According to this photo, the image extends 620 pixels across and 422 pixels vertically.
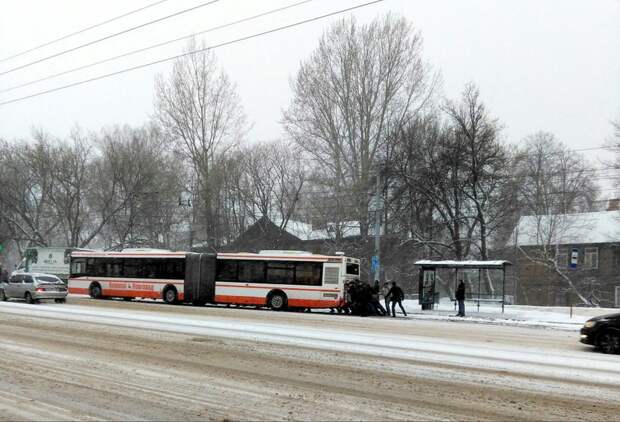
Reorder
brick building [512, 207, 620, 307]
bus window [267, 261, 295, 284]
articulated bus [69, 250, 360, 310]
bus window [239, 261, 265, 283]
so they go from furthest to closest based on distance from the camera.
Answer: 1. brick building [512, 207, 620, 307]
2. bus window [239, 261, 265, 283]
3. bus window [267, 261, 295, 284]
4. articulated bus [69, 250, 360, 310]

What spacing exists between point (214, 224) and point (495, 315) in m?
31.1

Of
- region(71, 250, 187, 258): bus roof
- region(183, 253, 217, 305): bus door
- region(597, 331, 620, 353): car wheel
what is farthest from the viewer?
region(71, 250, 187, 258): bus roof

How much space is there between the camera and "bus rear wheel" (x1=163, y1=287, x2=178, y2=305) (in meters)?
32.0

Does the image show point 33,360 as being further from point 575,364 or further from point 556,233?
point 556,233

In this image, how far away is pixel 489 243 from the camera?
140 feet

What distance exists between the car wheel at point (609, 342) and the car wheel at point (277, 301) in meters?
16.4

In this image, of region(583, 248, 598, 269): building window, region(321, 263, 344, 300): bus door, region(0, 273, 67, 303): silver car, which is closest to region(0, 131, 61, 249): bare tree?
region(0, 273, 67, 303): silver car

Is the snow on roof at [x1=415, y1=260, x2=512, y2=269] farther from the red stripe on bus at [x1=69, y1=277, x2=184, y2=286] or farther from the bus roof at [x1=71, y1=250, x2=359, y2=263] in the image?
the red stripe on bus at [x1=69, y1=277, x2=184, y2=286]

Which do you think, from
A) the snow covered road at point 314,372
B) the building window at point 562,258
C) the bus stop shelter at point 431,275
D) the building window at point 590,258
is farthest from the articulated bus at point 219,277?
the building window at point 590,258

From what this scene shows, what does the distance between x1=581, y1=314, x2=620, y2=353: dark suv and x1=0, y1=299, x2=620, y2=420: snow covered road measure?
46cm

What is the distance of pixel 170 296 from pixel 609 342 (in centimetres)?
2297

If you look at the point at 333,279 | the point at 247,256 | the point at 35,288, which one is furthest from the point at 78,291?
the point at 333,279

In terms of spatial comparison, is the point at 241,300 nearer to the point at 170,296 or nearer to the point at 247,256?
the point at 247,256

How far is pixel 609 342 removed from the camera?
1456cm
